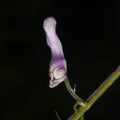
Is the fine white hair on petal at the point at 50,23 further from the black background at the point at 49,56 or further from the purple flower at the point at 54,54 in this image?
the black background at the point at 49,56

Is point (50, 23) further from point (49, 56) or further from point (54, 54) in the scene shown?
point (49, 56)

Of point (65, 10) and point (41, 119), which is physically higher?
point (65, 10)

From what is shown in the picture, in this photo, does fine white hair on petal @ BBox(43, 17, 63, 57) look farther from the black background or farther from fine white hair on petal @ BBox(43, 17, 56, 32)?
the black background

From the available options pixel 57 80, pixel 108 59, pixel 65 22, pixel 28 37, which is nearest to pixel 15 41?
pixel 28 37

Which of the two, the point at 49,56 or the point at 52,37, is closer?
A: the point at 52,37

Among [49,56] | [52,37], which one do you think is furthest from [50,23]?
[49,56]

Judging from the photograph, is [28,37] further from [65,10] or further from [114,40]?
[114,40]

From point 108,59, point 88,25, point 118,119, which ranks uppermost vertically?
point 88,25
